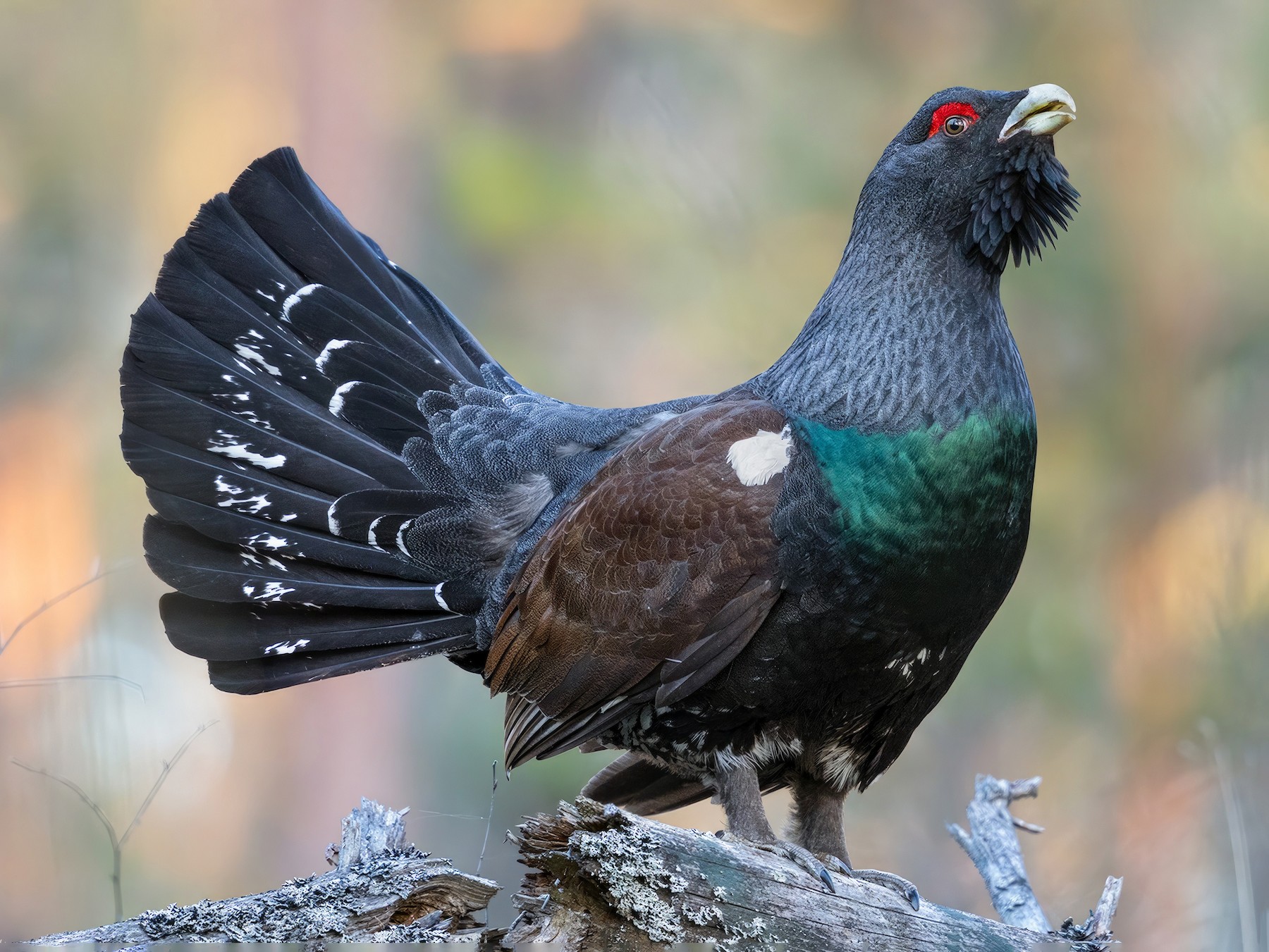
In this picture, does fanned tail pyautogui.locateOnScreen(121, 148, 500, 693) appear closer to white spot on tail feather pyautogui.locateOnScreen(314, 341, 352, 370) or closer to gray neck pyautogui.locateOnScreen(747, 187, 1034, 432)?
white spot on tail feather pyautogui.locateOnScreen(314, 341, 352, 370)

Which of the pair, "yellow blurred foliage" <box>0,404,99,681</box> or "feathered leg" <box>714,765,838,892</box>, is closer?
"feathered leg" <box>714,765,838,892</box>

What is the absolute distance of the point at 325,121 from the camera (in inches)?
342

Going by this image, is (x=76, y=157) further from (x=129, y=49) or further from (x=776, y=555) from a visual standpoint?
(x=776, y=555)

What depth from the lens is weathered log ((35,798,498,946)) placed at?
2.41 metres

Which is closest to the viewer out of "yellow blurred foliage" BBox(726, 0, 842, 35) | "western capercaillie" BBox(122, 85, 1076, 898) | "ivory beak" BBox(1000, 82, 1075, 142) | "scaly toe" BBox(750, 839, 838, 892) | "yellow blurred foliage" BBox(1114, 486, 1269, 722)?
"scaly toe" BBox(750, 839, 838, 892)

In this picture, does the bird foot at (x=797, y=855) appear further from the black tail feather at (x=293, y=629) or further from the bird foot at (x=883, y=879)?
the black tail feather at (x=293, y=629)

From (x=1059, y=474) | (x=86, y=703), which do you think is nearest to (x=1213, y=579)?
(x=1059, y=474)

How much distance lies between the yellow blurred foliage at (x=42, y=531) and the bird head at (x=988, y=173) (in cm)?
438

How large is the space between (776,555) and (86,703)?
3.17 meters

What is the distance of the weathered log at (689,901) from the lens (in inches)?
88.4

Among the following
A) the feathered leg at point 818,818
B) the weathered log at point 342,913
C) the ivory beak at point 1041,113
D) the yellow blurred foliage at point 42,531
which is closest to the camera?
the weathered log at point 342,913

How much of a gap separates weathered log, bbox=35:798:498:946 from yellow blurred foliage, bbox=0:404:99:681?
11.3 feet

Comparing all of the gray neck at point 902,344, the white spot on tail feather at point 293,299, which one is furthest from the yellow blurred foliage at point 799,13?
the gray neck at point 902,344

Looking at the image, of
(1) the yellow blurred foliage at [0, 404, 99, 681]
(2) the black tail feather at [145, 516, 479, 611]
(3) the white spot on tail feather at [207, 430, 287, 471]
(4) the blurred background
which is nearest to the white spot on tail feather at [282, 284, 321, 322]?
(3) the white spot on tail feather at [207, 430, 287, 471]
